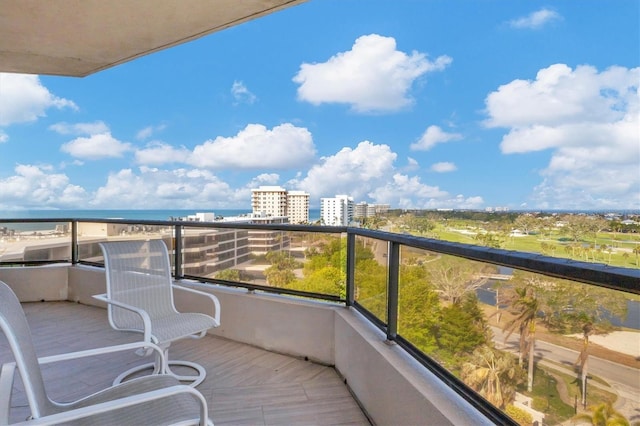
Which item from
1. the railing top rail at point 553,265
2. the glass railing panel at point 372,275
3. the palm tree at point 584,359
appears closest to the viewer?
the railing top rail at point 553,265

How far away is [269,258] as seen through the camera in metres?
3.77

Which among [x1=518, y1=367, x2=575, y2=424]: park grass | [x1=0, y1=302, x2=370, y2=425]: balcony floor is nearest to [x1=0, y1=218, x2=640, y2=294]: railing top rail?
[x1=518, y1=367, x2=575, y2=424]: park grass

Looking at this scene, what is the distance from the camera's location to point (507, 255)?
140 centimetres

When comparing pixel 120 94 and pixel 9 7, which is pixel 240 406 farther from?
pixel 120 94

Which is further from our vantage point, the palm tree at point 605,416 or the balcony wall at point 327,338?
the balcony wall at point 327,338

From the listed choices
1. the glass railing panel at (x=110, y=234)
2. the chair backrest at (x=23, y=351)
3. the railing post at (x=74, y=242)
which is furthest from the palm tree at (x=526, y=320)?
the railing post at (x=74, y=242)

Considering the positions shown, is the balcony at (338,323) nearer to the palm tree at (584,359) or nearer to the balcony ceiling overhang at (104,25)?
the palm tree at (584,359)

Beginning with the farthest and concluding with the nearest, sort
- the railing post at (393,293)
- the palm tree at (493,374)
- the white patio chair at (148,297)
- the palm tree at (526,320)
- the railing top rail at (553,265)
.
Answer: the white patio chair at (148,297) → the railing post at (393,293) → the palm tree at (493,374) → the palm tree at (526,320) → the railing top rail at (553,265)

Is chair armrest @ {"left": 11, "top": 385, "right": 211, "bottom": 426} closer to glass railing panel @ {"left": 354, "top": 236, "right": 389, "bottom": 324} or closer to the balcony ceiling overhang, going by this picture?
glass railing panel @ {"left": 354, "top": 236, "right": 389, "bottom": 324}

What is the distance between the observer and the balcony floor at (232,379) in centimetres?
252

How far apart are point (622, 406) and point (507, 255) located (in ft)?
1.79

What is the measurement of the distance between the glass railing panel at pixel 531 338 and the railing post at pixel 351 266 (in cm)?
118

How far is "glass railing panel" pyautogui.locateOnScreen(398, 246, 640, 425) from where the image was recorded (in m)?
1.01

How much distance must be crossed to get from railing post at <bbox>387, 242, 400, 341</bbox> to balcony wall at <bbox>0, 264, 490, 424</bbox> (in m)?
0.10
